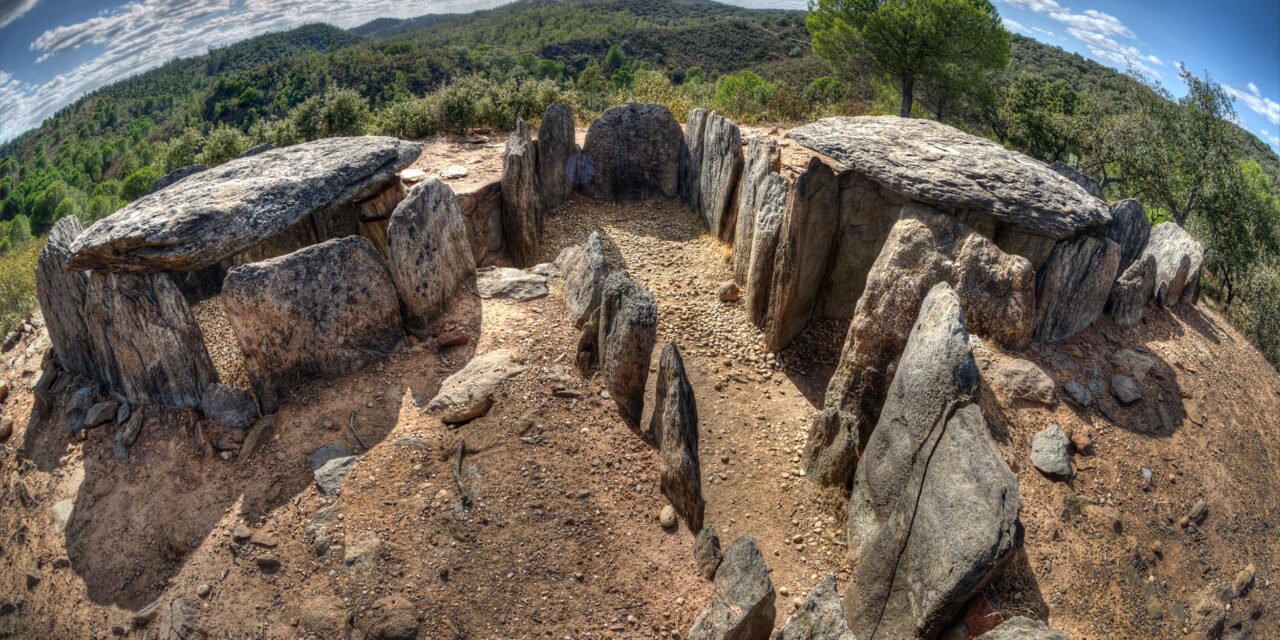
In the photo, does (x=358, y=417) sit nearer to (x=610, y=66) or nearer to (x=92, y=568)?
(x=92, y=568)

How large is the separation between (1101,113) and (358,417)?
22.8 metres

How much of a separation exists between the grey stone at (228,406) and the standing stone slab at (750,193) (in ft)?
19.9

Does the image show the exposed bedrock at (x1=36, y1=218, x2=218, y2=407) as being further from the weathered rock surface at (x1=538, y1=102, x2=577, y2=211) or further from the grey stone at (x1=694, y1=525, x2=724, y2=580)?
the weathered rock surface at (x1=538, y1=102, x2=577, y2=211)

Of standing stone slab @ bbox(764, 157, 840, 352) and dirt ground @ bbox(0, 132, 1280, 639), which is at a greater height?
standing stone slab @ bbox(764, 157, 840, 352)

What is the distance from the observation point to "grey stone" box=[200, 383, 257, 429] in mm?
6207

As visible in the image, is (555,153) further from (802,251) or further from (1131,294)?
(1131,294)

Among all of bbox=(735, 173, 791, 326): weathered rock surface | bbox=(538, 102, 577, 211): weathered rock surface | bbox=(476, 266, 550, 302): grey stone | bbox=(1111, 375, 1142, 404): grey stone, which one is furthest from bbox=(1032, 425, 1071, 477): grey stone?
bbox=(538, 102, 577, 211): weathered rock surface

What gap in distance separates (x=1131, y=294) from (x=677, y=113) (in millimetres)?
9276

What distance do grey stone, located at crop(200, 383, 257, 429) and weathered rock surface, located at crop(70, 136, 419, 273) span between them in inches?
55.0

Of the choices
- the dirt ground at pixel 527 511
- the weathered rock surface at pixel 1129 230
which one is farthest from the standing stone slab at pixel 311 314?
the weathered rock surface at pixel 1129 230

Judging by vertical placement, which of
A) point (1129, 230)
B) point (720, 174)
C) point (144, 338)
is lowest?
point (144, 338)

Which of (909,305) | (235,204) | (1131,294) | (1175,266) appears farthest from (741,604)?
(1175,266)

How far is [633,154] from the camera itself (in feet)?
38.4

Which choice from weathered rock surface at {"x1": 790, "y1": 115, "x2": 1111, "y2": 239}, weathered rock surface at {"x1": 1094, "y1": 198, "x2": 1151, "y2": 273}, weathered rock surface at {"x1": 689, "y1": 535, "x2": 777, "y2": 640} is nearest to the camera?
weathered rock surface at {"x1": 689, "y1": 535, "x2": 777, "y2": 640}
